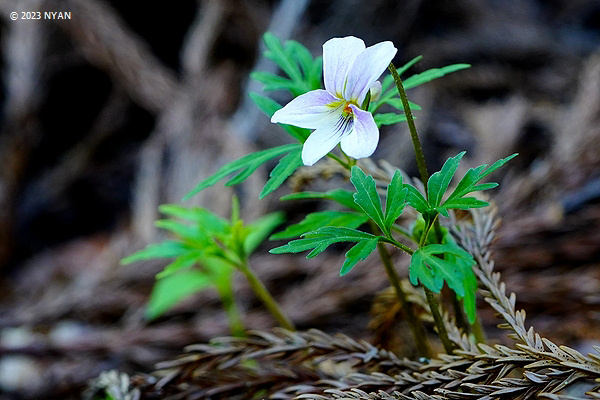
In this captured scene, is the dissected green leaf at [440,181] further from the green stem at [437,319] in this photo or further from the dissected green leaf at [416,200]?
the green stem at [437,319]

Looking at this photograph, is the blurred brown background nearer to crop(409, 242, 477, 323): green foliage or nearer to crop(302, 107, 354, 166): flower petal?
crop(409, 242, 477, 323): green foliage

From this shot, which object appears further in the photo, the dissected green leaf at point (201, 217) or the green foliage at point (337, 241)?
the dissected green leaf at point (201, 217)

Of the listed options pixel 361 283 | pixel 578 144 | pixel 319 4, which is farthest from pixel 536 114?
pixel 361 283

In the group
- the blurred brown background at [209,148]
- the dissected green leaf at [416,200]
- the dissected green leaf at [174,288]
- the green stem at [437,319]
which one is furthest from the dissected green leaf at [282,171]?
the dissected green leaf at [174,288]

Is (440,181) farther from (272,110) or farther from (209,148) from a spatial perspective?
(209,148)

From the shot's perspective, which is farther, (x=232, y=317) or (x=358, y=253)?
(x=232, y=317)

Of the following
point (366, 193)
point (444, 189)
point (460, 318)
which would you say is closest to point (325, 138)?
point (366, 193)

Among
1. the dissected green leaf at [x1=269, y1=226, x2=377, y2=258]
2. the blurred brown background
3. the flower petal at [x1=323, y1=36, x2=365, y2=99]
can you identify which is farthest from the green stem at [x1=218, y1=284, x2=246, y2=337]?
the flower petal at [x1=323, y1=36, x2=365, y2=99]

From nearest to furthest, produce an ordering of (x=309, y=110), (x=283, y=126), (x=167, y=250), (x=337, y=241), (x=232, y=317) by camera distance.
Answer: (x=337, y=241) → (x=309, y=110) → (x=283, y=126) → (x=167, y=250) → (x=232, y=317)
